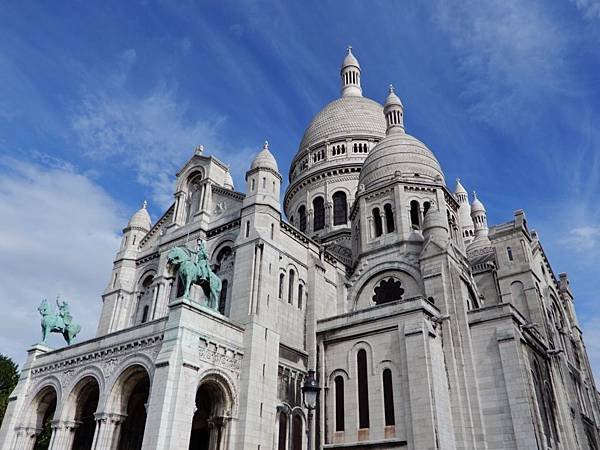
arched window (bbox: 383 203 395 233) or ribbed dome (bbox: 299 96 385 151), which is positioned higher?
ribbed dome (bbox: 299 96 385 151)

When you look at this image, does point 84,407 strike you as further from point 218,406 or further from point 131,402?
point 218,406

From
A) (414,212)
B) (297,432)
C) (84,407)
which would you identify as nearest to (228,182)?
(414,212)

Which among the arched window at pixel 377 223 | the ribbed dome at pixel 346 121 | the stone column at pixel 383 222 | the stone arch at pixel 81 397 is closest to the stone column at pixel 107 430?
the stone arch at pixel 81 397

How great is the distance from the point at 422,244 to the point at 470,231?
2687cm

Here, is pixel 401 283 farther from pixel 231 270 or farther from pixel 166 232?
pixel 166 232

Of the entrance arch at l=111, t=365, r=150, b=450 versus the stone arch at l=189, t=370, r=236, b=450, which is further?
the entrance arch at l=111, t=365, r=150, b=450

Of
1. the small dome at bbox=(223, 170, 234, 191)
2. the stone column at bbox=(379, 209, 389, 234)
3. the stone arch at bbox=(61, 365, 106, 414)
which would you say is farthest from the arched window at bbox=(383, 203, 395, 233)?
the stone arch at bbox=(61, 365, 106, 414)

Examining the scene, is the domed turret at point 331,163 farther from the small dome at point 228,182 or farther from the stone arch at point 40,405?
the stone arch at point 40,405

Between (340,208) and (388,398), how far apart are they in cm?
2516

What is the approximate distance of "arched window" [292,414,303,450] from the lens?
90.4 ft

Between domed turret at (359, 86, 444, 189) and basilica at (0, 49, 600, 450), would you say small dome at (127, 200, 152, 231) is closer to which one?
basilica at (0, 49, 600, 450)

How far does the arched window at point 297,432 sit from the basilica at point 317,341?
187mm

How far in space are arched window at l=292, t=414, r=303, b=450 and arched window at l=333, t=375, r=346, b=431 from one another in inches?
79.5

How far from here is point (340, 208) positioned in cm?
4969
